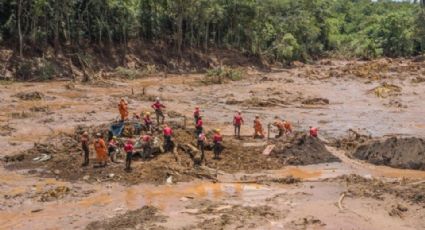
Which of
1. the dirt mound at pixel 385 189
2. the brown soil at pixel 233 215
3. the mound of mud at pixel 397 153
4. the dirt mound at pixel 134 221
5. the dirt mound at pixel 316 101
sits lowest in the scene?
the dirt mound at pixel 134 221

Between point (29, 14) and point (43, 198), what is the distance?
111 ft

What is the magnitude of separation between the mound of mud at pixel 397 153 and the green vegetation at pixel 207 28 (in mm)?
31447

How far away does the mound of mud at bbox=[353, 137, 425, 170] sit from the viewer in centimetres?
2153

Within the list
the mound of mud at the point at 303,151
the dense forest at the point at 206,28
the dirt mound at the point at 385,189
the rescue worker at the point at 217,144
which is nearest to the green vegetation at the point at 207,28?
the dense forest at the point at 206,28

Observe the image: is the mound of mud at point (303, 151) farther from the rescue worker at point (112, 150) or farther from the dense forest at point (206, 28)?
the dense forest at point (206, 28)

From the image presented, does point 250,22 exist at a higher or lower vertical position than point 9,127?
higher

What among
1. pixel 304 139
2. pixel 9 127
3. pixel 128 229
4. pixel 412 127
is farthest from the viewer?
pixel 412 127

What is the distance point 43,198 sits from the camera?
56.7 ft

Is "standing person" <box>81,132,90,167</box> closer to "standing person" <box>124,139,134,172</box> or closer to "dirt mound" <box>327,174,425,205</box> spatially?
"standing person" <box>124,139,134,172</box>

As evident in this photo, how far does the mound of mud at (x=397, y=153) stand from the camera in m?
21.5

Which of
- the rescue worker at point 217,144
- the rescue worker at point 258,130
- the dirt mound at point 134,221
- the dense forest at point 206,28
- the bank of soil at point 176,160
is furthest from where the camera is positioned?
the dense forest at point 206,28

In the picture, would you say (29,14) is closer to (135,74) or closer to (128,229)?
(135,74)

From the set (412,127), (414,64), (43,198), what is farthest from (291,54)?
(43,198)

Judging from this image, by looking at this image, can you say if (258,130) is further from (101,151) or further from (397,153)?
(101,151)
